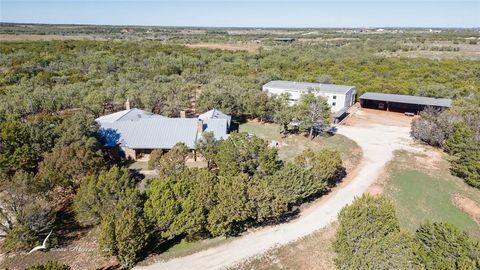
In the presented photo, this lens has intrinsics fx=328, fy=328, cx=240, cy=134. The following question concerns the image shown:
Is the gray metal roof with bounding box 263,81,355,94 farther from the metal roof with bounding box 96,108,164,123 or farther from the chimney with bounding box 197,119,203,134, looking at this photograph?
the metal roof with bounding box 96,108,164,123

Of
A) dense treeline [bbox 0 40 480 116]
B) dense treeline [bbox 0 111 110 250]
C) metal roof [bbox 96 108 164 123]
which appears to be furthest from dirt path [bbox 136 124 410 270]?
metal roof [bbox 96 108 164 123]

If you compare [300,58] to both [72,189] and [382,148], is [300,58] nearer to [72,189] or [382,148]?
[382,148]

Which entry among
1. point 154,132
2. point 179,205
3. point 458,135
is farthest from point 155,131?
point 458,135

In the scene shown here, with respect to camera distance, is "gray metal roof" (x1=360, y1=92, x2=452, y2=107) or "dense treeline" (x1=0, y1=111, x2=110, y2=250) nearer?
"dense treeline" (x1=0, y1=111, x2=110, y2=250)

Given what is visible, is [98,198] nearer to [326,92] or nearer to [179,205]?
[179,205]

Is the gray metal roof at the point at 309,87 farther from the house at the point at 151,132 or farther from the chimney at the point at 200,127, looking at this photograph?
the chimney at the point at 200,127
